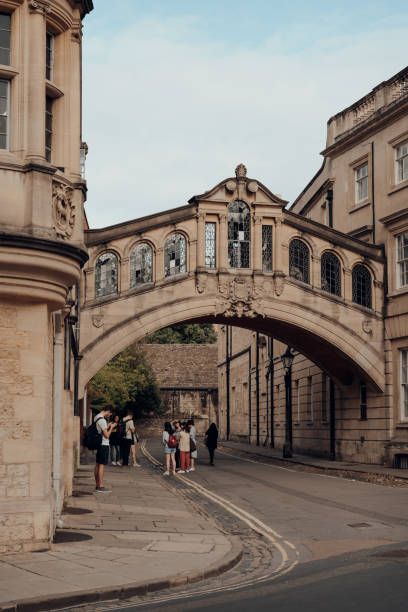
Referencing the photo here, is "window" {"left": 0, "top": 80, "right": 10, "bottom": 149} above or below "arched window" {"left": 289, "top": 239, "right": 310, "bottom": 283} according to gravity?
below

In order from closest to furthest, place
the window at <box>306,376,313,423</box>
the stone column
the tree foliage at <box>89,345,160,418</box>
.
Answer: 1. the stone column
2. the window at <box>306,376,313,423</box>
3. the tree foliage at <box>89,345,160,418</box>

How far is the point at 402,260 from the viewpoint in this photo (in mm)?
29891

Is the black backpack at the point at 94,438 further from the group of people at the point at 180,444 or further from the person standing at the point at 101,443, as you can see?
the group of people at the point at 180,444

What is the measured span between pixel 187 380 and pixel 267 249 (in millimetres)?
43155

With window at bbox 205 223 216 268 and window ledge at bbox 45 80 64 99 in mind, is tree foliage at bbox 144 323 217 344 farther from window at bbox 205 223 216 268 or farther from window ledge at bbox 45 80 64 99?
window ledge at bbox 45 80 64 99

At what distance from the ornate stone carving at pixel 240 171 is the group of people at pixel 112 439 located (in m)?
9.24

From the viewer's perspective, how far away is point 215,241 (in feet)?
99.1

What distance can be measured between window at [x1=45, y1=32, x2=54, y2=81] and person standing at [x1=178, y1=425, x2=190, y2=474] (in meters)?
15.5

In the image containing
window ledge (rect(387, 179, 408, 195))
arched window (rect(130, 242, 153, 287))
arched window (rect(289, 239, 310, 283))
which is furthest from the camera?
arched window (rect(289, 239, 310, 283))

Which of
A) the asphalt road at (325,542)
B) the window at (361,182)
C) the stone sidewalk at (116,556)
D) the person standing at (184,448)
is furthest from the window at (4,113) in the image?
the window at (361,182)

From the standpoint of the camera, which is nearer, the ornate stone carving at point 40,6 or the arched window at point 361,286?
the ornate stone carving at point 40,6

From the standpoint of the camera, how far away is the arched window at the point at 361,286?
31094mm

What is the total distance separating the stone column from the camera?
1128 centimetres

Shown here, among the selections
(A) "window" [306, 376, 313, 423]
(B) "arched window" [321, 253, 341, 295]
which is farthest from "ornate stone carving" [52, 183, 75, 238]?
(A) "window" [306, 376, 313, 423]
